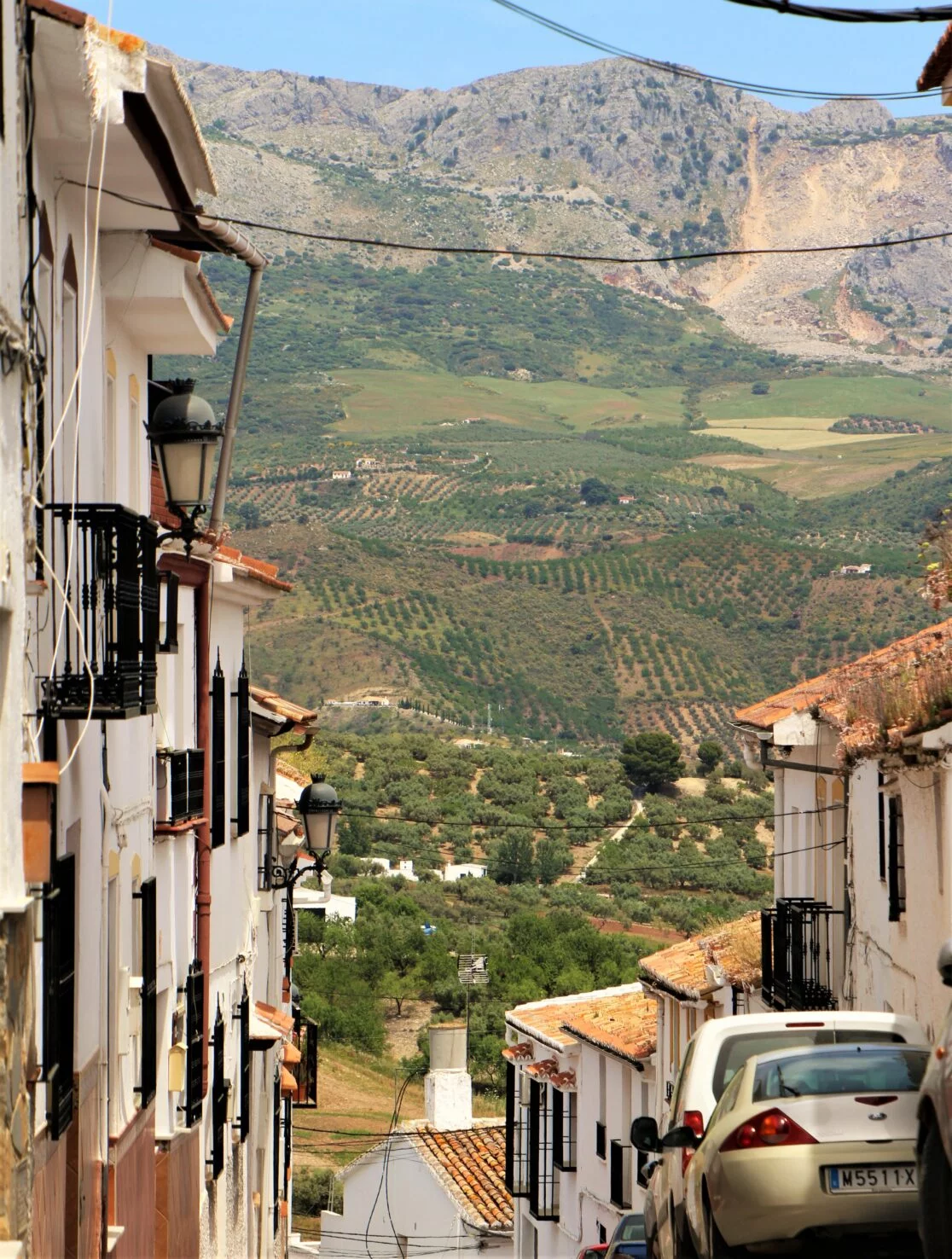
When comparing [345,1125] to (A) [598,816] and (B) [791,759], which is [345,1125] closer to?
(B) [791,759]

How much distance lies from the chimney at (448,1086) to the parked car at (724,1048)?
2652 cm

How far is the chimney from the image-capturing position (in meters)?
37.7

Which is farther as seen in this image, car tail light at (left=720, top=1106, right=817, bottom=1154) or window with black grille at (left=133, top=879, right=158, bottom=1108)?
window with black grille at (left=133, top=879, right=158, bottom=1108)

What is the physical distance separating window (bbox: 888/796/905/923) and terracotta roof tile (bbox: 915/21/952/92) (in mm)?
6833

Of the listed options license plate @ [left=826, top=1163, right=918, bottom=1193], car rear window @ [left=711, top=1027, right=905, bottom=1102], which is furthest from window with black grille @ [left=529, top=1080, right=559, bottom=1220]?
license plate @ [left=826, top=1163, right=918, bottom=1193]

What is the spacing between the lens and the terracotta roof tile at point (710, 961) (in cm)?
2538

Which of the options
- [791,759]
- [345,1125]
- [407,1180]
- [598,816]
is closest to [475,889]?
[598,816]

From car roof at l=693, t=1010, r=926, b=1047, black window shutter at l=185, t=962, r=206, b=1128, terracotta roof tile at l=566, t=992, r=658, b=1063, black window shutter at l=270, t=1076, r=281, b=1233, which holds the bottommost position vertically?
black window shutter at l=270, t=1076, r=281, b=1233

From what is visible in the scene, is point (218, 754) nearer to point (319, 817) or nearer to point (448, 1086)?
point (319, 817)

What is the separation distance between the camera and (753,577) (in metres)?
131

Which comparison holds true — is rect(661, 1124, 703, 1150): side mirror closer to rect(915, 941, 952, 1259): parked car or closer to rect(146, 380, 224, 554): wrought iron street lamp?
rect(915, 941, 952, 1259): parked car

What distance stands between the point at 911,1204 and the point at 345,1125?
1664 inches

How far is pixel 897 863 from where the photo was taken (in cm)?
1842

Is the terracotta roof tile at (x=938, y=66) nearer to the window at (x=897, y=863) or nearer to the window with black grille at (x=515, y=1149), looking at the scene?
the window at (x=897, y=863)
